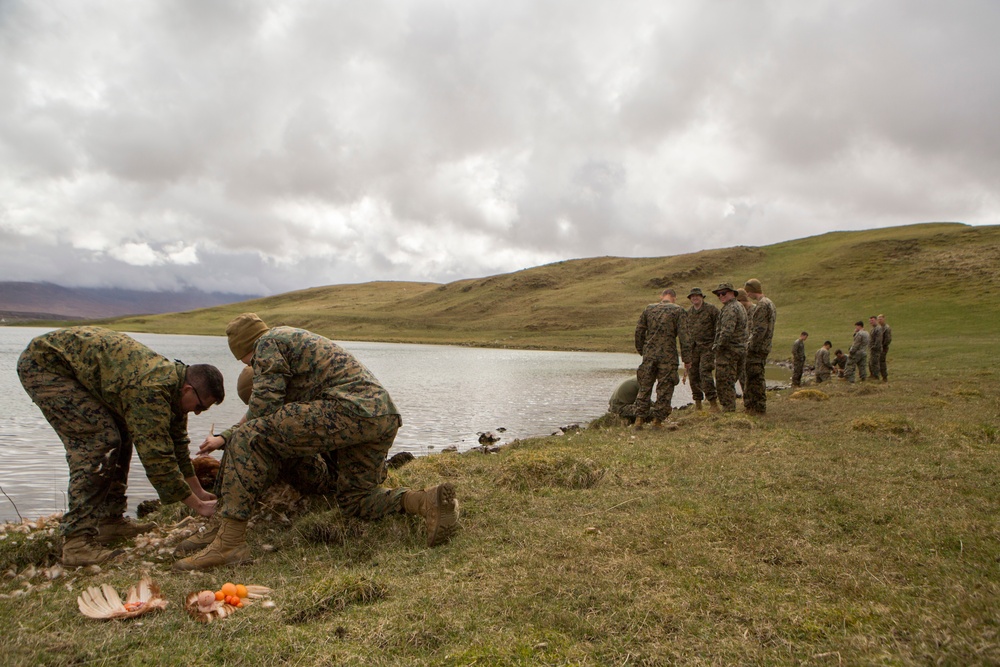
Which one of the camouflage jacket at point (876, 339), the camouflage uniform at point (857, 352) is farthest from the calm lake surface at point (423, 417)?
the camouflage jacket at point (876, 339)

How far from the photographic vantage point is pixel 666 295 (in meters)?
14.0

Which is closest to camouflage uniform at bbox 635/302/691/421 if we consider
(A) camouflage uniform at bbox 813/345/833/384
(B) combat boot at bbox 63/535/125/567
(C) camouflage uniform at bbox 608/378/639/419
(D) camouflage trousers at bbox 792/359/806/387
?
(C) camouflage uniform at bbox 608/378/639/419

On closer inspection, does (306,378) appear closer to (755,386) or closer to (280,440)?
(280,440)

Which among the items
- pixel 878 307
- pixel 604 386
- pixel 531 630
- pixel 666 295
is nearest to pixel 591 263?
pixel 878 307

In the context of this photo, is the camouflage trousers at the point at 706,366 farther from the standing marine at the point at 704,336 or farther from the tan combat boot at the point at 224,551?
the tan combat boot at the point at 224,551

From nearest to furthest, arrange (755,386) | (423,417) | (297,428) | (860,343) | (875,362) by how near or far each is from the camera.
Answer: (297,428) < (755,386) < (423,417) < (860,343) < (875,362)

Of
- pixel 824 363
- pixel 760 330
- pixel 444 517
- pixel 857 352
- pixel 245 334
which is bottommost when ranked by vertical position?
pixel 824 363

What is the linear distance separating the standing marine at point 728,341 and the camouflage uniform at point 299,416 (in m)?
9.93

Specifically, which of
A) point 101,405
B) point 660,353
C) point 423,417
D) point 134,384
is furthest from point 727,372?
point 101,405

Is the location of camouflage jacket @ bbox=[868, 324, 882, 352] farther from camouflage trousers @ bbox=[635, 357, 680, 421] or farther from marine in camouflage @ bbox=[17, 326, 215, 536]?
marine in camouflage @ bbox=[17, 326, 215, 536]

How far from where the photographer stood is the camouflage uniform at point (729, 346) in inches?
569

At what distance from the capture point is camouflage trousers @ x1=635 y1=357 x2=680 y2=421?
1383 cm

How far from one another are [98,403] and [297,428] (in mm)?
2341

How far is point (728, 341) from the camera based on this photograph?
14.6 metres
